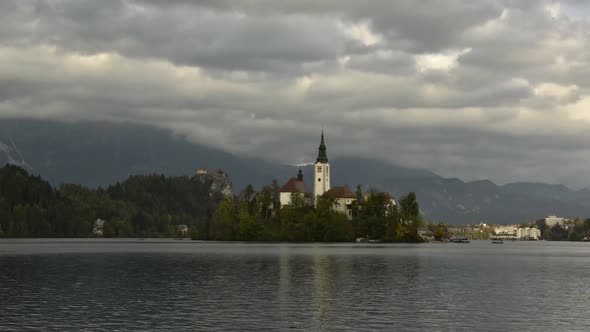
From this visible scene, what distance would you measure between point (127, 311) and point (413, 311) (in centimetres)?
2279

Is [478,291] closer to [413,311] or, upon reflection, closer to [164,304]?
[413,311]

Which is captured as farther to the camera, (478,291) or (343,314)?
(478,291)

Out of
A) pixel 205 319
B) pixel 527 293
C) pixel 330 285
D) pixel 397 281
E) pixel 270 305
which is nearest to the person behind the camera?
pixel 205 319

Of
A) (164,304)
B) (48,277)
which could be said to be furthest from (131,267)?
(164,304)

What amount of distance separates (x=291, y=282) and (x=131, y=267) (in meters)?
37.6

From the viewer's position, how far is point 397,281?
87250mm

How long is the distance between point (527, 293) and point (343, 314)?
26.5 meters

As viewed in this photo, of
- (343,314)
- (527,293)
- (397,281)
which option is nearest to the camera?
(343,314)

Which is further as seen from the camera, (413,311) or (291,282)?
(291,282)

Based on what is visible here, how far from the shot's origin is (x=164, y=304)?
6244 cm

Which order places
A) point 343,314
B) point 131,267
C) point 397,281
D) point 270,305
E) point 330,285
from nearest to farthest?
1. point 343,314
2. point 270,305
3. point 330,285
4. point 397,281
5. point 131,267

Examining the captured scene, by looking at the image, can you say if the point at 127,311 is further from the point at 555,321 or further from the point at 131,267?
the point at 131,267

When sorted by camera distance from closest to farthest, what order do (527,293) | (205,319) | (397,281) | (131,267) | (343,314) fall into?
(205,319) < (343,314) < (527,293) < (397,281) < (131,267)

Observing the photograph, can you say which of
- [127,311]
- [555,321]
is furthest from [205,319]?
[555,321]
